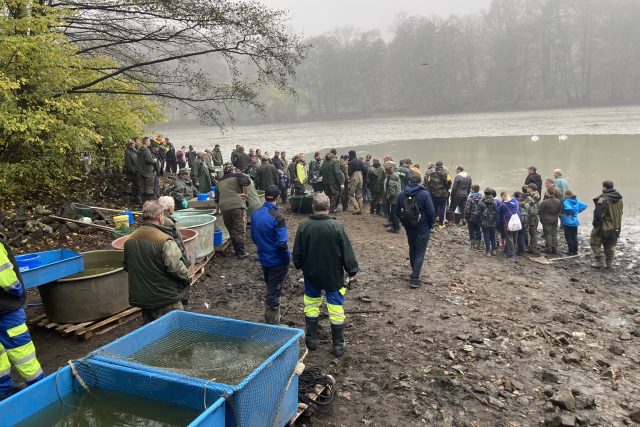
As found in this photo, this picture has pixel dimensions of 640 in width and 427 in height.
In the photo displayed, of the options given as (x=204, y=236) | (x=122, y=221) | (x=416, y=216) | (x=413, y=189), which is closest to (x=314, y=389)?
(x=416, y=216)

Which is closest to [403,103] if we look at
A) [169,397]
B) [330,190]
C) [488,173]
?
[488,173]

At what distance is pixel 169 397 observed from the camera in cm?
326

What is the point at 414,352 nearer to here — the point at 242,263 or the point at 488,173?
the point at 242,263

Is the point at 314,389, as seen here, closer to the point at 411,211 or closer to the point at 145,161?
the point at 411,211

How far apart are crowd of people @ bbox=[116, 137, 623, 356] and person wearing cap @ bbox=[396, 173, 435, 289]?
2 centimetres

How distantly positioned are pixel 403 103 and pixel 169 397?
78.0 m

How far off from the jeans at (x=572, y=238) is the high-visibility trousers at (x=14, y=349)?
10.4 m

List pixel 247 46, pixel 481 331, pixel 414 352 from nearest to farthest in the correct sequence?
pixel 414 352
pixel 481 331
pixel 247 46

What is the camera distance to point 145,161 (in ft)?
39.3

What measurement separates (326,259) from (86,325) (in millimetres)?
3163

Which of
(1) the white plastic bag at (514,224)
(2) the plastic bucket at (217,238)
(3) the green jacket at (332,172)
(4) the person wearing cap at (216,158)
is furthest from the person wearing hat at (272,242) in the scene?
(4) the person wearing cap at (216,158)

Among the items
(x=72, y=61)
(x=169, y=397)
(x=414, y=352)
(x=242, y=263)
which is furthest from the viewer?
(x=72, y=61)

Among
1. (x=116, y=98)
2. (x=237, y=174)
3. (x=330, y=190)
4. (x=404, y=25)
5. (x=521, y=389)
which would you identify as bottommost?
(x=521, y=389)

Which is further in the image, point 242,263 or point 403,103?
point 403,103
